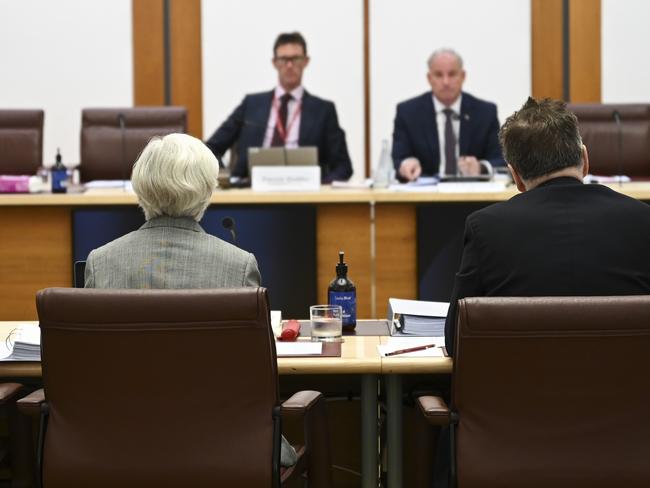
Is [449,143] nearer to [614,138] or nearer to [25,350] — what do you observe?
[614,138]

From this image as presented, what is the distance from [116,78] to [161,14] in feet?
1.90

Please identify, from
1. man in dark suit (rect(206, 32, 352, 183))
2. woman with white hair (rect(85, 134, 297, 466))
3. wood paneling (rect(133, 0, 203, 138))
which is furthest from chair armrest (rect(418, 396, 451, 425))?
wood paneling (rect(133, 0, 203, 138))

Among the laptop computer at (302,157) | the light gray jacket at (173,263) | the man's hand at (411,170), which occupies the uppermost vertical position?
the laptop computer at (302,157)

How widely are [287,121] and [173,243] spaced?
420 cm

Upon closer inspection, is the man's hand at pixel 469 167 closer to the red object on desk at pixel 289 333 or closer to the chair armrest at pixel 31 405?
the red object on desk at pixel 289 333

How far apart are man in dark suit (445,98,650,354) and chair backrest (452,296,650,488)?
0.64 feet

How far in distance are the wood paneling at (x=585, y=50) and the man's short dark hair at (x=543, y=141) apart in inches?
219

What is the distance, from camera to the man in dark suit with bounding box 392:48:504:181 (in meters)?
6.32

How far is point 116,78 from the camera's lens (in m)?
7.76

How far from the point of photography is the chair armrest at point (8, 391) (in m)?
2.38

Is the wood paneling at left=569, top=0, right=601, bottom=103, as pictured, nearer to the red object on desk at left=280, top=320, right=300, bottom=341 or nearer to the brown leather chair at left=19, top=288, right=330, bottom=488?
the red object on desk at left=280, top=320, right=300, bottom=341

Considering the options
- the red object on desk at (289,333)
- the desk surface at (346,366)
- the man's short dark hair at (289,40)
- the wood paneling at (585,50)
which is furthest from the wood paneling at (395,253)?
the wood paneling at (585,50)

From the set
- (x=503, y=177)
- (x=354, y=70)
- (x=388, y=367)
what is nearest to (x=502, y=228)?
(x=388, y=367)

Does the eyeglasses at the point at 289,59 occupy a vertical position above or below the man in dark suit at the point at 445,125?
above
